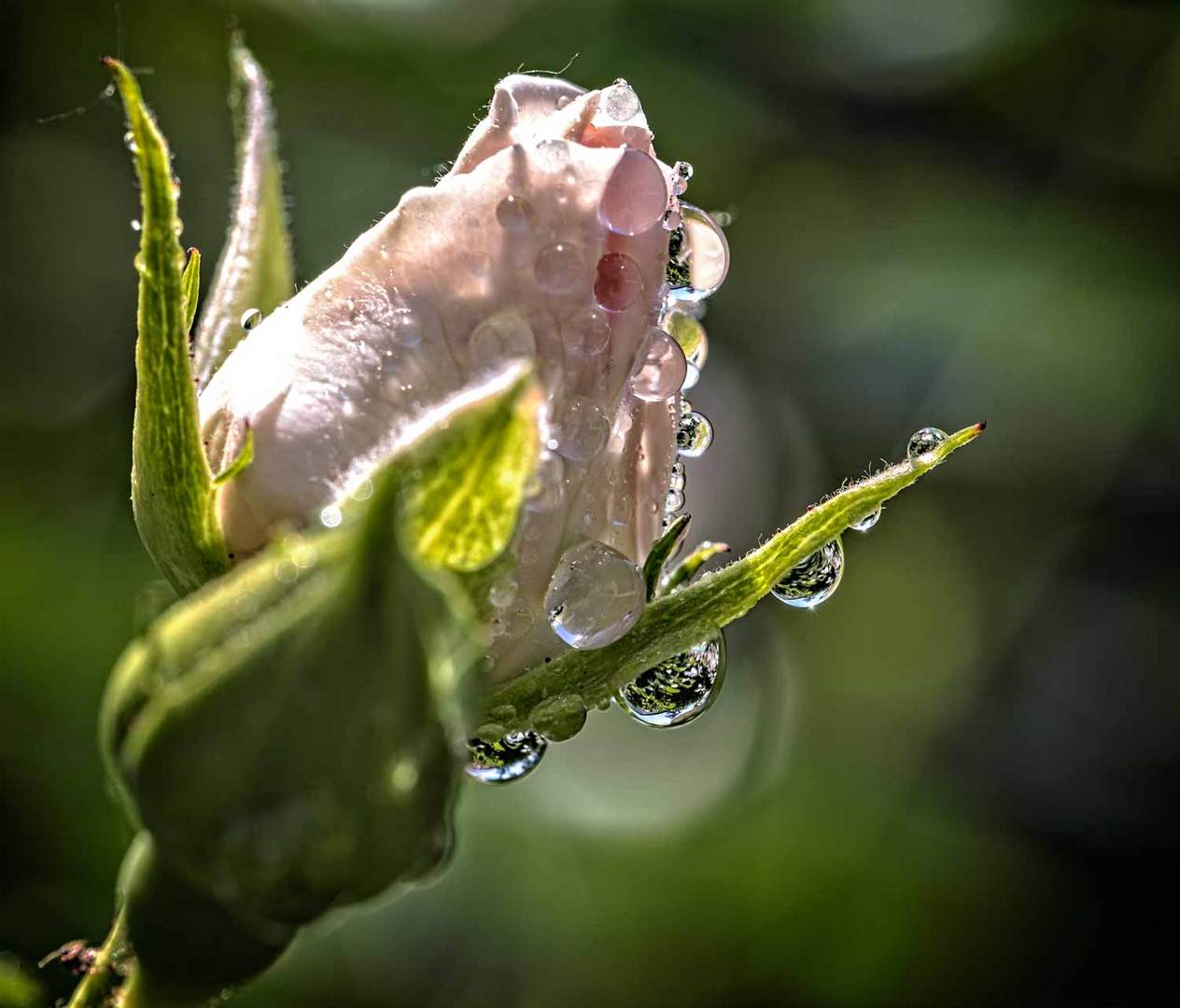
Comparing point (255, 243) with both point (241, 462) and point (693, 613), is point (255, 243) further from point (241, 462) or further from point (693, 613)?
A: point (693, 613)

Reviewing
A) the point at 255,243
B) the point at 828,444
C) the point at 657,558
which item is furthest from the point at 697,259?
the point at 828,444

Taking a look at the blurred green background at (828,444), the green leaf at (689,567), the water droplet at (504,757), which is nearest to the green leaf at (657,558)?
the green leaf at (689,567)

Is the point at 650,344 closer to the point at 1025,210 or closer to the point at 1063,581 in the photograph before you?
the point at 1025,210

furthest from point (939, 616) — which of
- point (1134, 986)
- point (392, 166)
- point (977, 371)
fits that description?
point (392, 166)

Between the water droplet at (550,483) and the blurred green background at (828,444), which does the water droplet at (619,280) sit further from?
the blurred green background at (828,444)

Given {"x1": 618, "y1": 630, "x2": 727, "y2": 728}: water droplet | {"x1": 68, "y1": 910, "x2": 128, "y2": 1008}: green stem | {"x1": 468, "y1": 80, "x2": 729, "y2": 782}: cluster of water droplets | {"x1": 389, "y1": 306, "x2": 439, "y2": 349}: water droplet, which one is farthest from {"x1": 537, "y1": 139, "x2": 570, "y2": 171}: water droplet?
{"x1": 68, "y1": 910, "x2": 128, "y2": 1008}: green stem

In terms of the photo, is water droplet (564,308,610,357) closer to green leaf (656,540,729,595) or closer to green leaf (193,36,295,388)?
green leaf (656,540,729,595)

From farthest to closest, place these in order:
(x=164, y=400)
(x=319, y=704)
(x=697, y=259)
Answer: (x=697, y=259) → (x=164, y=400) → (x=319, y=704)
